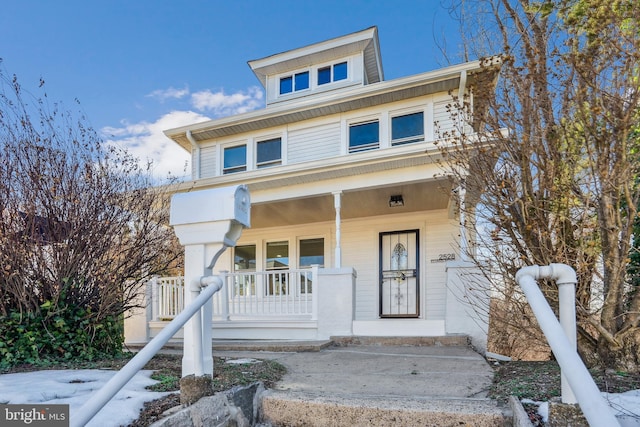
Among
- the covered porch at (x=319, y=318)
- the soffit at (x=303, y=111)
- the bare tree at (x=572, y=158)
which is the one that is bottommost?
the covered porch at (x=319, y=318)

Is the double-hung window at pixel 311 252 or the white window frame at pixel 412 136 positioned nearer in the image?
the white window frame at pixel 412 136

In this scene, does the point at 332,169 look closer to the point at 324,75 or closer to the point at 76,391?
the point at 324,75

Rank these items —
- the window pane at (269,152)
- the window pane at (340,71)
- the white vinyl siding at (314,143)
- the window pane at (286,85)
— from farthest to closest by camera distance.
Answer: the window pane at (286,85) → the window pane at (340,71) → the window pane at (269,152) → the white vinyl siding at (314,143)

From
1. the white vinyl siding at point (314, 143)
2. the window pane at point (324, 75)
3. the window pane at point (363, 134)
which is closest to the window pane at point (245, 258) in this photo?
the white vinyl siding at point (314, 143)

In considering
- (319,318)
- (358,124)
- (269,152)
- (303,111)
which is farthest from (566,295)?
(269,152)

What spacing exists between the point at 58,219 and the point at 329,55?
25.5 ft

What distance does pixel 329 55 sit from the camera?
9.89 metres

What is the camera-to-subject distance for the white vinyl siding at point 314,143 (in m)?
8.53

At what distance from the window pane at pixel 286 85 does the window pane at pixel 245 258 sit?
13.8 feet

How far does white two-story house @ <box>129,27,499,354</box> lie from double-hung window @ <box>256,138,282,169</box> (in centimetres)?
3

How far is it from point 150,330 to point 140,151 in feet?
12.7

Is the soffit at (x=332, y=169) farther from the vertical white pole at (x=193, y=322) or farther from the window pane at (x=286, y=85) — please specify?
the vertical white pole at (x=193, y=322)

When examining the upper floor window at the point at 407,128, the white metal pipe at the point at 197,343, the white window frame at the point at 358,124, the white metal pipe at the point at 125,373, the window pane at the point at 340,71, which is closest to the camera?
the white metal pipe at the point at 125,373

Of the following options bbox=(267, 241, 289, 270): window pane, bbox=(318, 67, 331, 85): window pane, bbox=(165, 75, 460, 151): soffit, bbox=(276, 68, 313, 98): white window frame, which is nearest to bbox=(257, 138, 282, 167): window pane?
bbox=(165, 75, 460, 151): soffit
